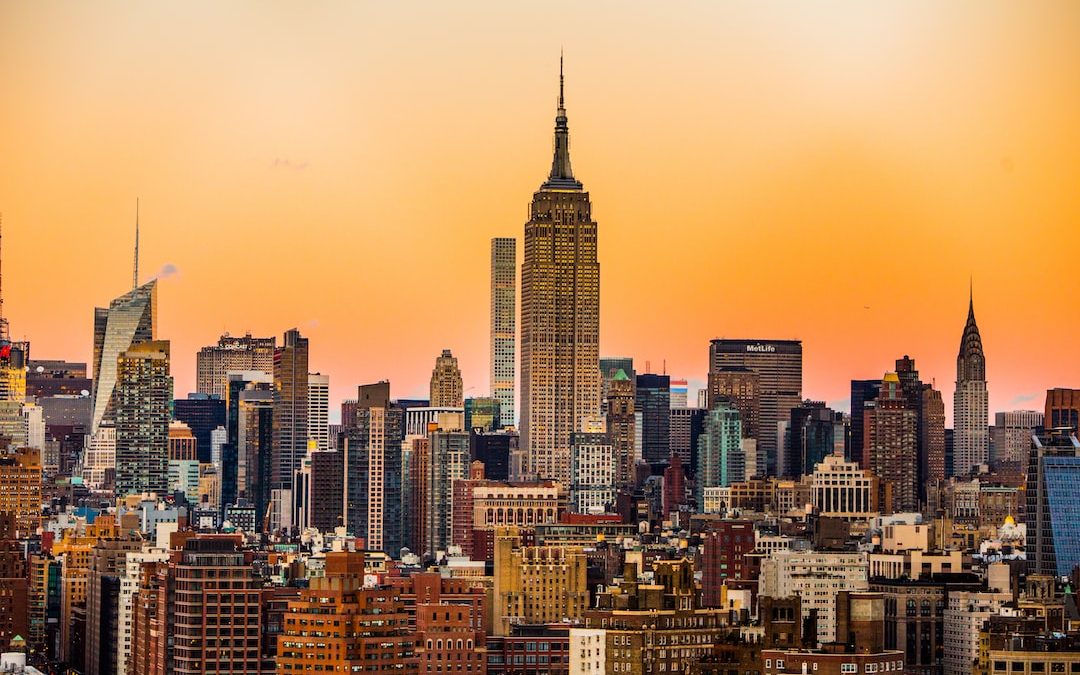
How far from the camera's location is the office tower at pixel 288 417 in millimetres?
151625

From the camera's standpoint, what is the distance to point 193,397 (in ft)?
557

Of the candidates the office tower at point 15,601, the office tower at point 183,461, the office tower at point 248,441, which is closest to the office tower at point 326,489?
the office tower at point 248,441

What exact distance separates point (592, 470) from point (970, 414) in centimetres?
2106

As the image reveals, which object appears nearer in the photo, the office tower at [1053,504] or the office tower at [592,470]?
the office tower at [1053,504]

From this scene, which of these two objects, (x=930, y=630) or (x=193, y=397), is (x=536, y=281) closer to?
(x=193, y=397)

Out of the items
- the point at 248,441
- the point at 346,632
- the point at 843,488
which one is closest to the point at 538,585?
the point at 346,632

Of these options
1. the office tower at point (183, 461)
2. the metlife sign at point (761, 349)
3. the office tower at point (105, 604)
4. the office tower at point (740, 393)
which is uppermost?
the metlife sign at point (761, 349)

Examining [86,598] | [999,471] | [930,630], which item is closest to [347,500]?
[999,471]

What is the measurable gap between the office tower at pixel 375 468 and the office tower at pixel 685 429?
14.0 metres

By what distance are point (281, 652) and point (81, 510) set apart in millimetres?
65666

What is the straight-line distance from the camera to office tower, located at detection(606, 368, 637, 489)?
153 m

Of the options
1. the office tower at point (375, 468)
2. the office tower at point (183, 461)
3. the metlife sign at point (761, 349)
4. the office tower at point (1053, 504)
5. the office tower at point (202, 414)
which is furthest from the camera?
the office tower at point (202, 414)

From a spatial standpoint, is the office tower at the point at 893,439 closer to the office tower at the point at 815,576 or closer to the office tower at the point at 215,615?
the office tower at the point at 815,576

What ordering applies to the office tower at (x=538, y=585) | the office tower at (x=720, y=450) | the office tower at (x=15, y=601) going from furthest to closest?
the office tower at (x=720, y=450), the office tower at (x=15, y=601), the office tower at (x=538, y=585)
